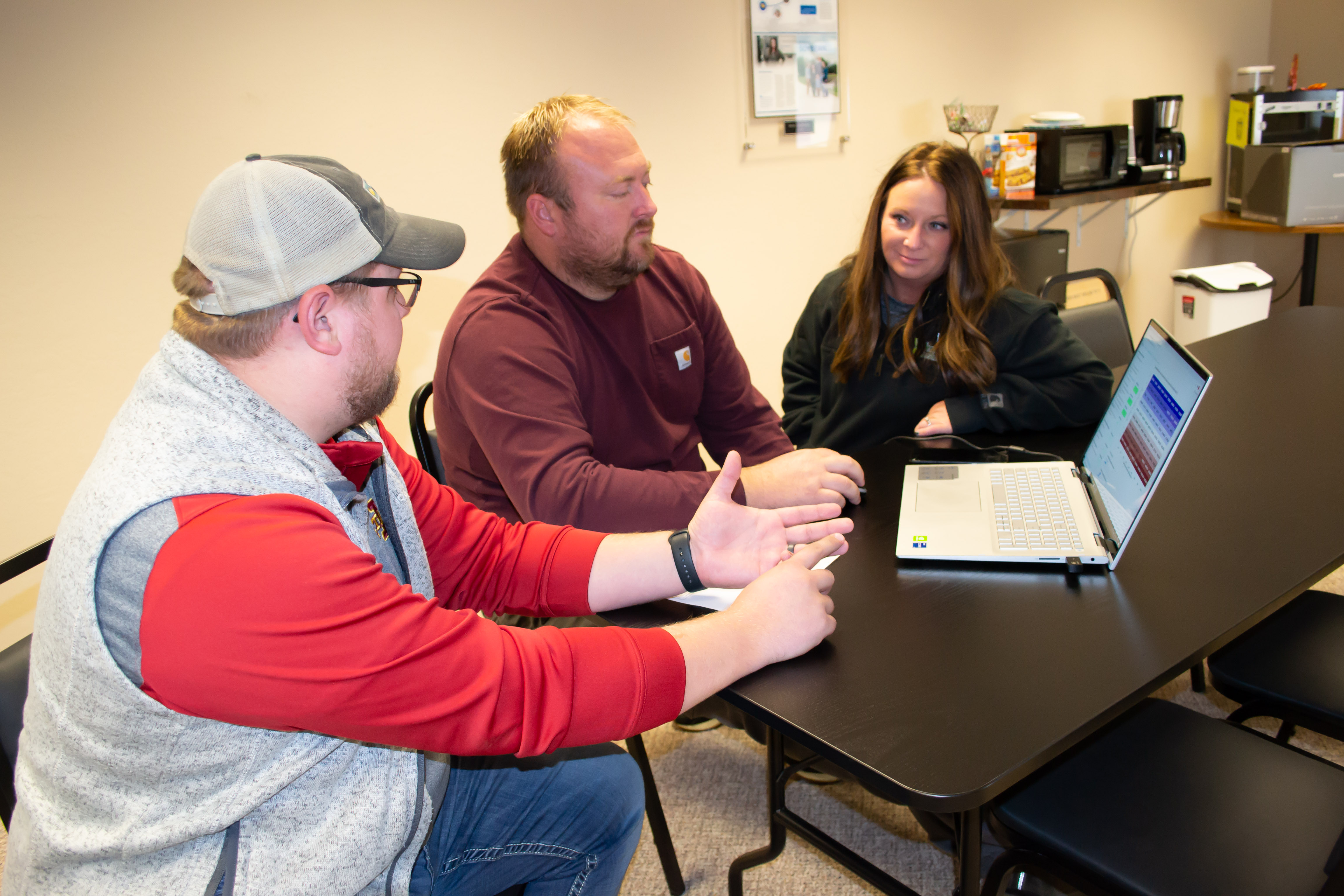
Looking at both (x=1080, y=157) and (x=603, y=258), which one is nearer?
(x=603, y=258)

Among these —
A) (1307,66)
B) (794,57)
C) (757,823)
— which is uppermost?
(1307,66)

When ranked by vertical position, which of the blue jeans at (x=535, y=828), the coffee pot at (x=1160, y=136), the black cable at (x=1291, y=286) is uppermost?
the coffee pot at (x=1160, y=136)

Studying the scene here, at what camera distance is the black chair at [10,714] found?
0.94 meters

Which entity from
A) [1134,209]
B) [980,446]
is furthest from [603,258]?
[1134,209]

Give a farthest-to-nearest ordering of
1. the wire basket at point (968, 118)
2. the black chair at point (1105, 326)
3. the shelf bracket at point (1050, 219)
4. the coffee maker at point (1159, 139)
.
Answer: the shelf bracket at point (1050, 219) < the coffee maker at point (1159, 139) < the wire basket at point (968, 118) < the black chair at point (1105, 326)

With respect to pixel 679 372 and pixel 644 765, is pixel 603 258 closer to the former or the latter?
pixel 679 372

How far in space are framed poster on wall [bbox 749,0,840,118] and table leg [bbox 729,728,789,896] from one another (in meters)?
2.55

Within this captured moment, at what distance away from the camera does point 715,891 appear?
165 centimetres

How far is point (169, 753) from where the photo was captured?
779mm

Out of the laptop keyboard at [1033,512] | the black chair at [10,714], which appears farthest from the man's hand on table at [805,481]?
the black chair at [10,714]

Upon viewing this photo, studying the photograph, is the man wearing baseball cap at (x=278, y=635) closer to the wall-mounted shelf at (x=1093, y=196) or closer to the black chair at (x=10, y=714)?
the black chair at (x=10, y=714)

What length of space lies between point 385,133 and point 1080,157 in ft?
10.2

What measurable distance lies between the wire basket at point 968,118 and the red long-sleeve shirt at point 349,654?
3487 millimetres

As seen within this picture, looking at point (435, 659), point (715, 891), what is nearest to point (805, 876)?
point (715, 891)
